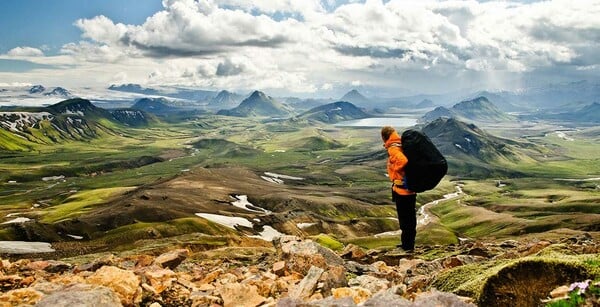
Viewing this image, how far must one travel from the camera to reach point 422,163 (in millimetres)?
23094

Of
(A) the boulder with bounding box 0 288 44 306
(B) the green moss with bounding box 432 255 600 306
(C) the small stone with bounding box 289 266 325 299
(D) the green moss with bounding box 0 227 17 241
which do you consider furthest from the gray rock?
(D) the green moss with bounding box 0 227 17 241

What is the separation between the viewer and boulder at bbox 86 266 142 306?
46.7ft

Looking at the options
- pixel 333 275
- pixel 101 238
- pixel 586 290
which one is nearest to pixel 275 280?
pixel 333 275

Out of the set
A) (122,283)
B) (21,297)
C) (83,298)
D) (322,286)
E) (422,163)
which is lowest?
(322,286)

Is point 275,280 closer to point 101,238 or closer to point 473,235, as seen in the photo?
→ point 101,238

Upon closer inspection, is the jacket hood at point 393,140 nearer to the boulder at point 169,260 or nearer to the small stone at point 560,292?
the boulder at point 169,260

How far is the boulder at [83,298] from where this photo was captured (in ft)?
38.8

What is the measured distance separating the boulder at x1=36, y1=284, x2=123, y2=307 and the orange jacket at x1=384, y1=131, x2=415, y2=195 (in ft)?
50.1

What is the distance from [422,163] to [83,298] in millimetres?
16521

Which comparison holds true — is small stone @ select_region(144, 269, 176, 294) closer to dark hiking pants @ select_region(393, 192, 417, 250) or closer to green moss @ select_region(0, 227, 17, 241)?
dark hiking pants @ select_region(393, 192, 417, 250)

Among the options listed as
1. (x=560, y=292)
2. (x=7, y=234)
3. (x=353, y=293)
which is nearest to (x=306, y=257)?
(x=353, y=293)

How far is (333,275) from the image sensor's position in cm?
1664

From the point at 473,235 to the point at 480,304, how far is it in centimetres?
19633

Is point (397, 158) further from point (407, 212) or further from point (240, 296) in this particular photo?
point (240, 296)
